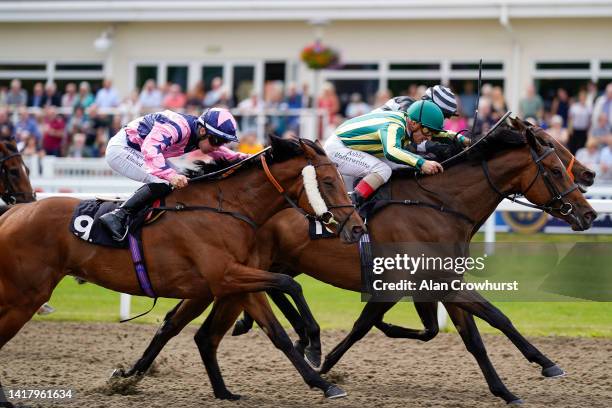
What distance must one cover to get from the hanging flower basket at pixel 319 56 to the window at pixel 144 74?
403 cm

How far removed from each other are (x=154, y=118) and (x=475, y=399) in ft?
8.64

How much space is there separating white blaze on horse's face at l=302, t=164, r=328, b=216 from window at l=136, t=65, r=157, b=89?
14.1 meters

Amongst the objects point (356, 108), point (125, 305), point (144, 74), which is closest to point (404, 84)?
point (356, 108)

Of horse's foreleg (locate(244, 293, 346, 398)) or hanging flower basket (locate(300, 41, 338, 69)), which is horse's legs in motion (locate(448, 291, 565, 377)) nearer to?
horse's foreleg (locate(244, 293, 346, 398))

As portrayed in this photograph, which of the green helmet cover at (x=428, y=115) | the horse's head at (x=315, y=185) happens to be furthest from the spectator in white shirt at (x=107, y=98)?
the horse's head at (x=315, y=185)

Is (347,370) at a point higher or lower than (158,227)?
lower

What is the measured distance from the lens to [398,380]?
7074mm

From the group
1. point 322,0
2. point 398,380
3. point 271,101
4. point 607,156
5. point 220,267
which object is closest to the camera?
point 220,267

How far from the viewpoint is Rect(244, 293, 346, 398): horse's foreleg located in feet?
19.7

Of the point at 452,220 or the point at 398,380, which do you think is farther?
the point at 398,380

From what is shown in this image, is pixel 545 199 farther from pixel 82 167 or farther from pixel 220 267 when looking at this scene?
pixel 82 167

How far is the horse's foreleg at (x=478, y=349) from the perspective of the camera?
621 cm

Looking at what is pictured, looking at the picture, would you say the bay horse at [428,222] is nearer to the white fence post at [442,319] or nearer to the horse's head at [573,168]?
the horse's head at [573,168]

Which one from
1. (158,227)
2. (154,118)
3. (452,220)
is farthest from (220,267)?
(452,220)
